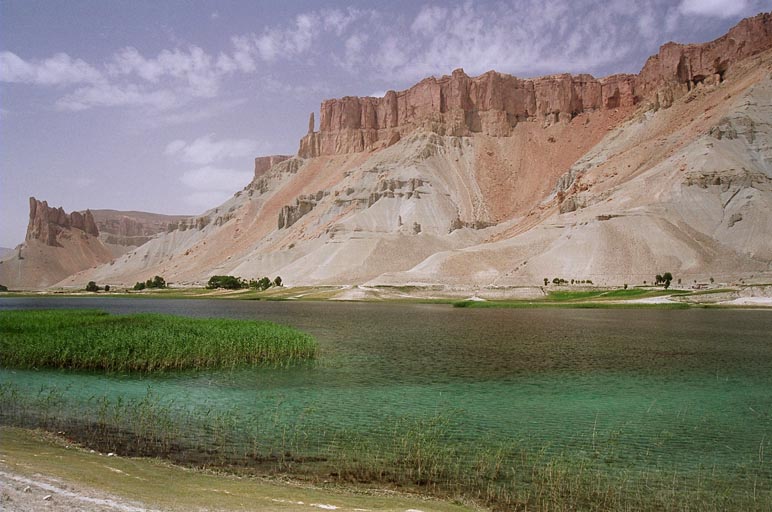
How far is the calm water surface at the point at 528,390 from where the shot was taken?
18141mm

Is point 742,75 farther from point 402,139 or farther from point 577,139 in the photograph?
point 402,139

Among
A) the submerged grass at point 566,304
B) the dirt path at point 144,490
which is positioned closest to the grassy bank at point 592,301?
the submerged grass at point 566,304

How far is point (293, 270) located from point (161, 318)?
98.3 m

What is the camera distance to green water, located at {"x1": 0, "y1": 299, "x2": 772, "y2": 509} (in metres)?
16.0

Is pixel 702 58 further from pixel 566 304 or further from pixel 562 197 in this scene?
pixel 566 304

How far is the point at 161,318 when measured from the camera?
44.0 metres

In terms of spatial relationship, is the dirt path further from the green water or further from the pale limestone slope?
the pale limestone slope

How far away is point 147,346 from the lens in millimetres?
30312

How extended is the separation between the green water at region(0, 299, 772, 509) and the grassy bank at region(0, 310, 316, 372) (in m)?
1.77

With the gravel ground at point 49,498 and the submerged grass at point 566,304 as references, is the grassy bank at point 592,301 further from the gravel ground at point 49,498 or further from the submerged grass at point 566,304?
the gravel ground at point 49,498

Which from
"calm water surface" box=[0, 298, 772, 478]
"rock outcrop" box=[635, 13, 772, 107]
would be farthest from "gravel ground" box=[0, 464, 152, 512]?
"rock outcrop" box=[635, 13, 772, 107]

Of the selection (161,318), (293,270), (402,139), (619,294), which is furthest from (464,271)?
(402,139)

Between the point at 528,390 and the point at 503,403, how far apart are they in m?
2.88

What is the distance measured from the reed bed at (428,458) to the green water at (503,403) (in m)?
Answer: 0.09
